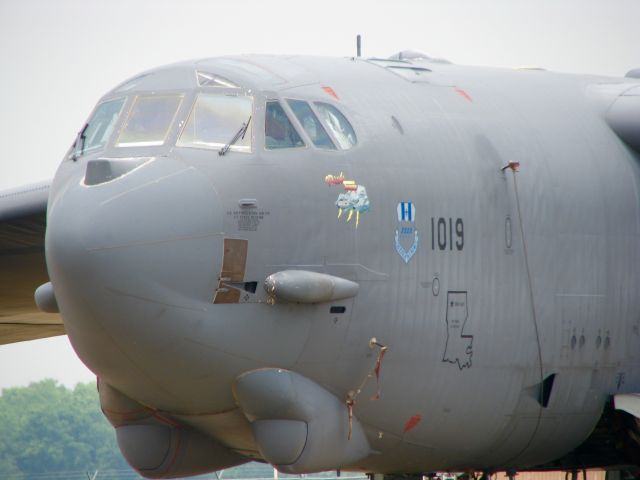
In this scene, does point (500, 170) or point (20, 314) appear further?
point (20, 314)

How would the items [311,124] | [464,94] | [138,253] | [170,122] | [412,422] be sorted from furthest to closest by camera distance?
1. [464,94]
2. [412,422]
3. [311,124]
4. [170,122]
5. [138,253]

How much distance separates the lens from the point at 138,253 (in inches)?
392

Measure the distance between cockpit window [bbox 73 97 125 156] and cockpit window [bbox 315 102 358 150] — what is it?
1589 mm

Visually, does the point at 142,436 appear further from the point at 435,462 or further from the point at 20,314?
the point at 20,314

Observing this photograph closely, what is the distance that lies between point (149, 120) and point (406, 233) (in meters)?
2.21

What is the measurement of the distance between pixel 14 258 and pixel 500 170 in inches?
265

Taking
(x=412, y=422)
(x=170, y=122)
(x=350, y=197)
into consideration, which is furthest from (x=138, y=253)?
(x=412, y=422)

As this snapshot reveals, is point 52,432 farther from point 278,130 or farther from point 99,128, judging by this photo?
point 278,130

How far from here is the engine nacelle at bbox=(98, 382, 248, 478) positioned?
11.4 m

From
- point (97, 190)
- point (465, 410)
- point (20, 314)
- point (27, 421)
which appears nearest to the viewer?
point (97, 190)

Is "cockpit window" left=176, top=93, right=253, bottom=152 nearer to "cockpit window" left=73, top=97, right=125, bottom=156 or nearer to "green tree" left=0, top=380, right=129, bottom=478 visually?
"cockpit window" left=73, top=97, right=125, bottom=156

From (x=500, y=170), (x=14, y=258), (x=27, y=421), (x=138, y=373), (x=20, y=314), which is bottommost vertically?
(x=27, y=421)

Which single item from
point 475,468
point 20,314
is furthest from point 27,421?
point 475,468

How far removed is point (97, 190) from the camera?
10.1m
